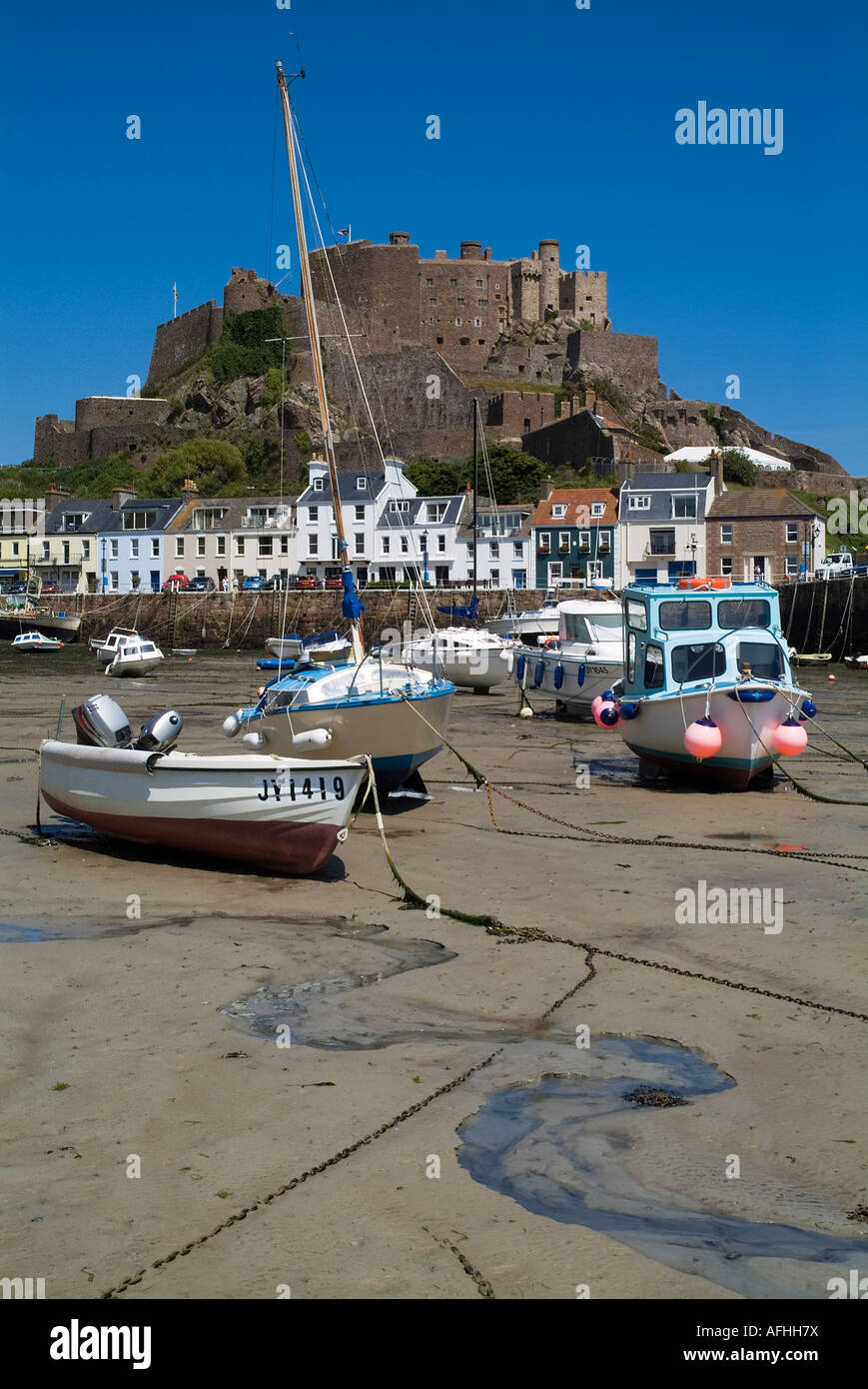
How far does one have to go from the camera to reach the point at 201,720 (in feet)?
79.7

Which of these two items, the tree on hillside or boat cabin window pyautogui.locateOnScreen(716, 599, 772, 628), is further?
the tree on hillside

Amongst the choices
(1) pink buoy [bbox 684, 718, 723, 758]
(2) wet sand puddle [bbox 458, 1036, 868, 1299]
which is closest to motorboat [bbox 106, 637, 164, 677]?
(1) pink buoy [bbox 684, 718, 723, 758]

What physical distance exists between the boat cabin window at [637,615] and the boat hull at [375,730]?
3.34 m

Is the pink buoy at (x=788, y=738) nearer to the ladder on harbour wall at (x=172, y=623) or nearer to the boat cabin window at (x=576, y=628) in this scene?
the boat cabin window at (x=576, y=628)

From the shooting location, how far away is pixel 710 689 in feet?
50.2

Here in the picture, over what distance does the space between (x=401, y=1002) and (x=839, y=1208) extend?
320 cm

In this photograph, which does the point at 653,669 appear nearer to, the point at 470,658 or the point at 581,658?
the point at 581,658

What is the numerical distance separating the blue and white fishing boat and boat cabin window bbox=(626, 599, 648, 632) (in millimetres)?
26

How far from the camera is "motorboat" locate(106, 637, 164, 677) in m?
40.1

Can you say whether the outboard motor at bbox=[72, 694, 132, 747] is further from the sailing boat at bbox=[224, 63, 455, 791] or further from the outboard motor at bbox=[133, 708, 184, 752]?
the sailing boat at bbox=[224, 63, 455, 791]

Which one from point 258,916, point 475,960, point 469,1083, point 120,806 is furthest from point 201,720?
point 469,1083

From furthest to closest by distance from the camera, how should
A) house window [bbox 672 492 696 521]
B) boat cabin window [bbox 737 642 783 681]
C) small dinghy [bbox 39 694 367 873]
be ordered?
house window [bbox 672 492 696 521]
boat cabin window [bbox 737 642 783 681]
small dinghy [bbox 39 694 367 873]

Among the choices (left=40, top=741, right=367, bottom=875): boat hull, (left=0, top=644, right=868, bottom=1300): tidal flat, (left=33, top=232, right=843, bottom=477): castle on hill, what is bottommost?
(left=0, top=644, right=868, bottom=1300): tidal flat

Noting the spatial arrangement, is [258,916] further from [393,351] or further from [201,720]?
[393,351]
